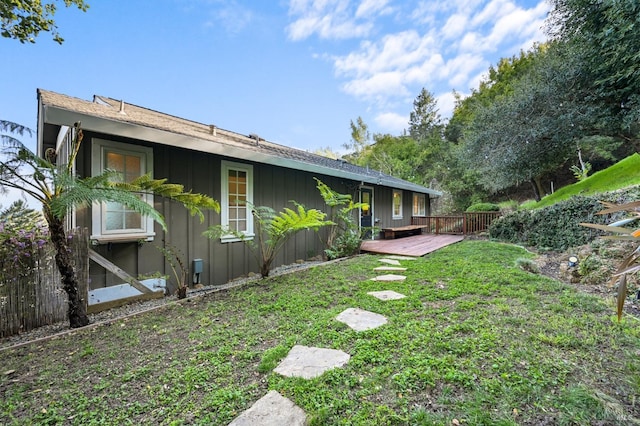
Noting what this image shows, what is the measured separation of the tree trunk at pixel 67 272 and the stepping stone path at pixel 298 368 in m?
2.31

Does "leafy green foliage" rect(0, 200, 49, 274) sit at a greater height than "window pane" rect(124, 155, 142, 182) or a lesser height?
lesser

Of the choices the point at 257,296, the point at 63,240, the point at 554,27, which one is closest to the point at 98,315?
the point at 63,240

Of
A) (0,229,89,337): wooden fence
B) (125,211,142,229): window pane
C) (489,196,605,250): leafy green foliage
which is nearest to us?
(0,229,89,337): wooden fence

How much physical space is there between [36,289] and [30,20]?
12.0 feet

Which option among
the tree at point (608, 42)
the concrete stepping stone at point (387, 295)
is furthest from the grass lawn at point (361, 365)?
the tree at point (608, 42)

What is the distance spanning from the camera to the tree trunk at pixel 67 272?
2549 mm

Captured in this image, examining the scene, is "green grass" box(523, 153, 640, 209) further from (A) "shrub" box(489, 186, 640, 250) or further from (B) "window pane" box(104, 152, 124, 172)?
(B) "window pane" box(104, 152, 124, 172)

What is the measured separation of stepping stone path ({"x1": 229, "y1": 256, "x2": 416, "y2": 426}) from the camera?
141 cm

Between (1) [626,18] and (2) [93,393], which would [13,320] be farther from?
(1) [626,18]

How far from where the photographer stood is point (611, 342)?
2.08 meters

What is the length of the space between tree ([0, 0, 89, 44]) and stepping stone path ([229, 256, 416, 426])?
5249 millimetres

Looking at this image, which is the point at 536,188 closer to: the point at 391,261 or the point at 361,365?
the point at 391,261

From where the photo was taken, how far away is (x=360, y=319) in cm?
269

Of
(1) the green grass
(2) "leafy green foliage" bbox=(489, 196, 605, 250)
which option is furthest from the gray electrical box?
(1) the green grass
